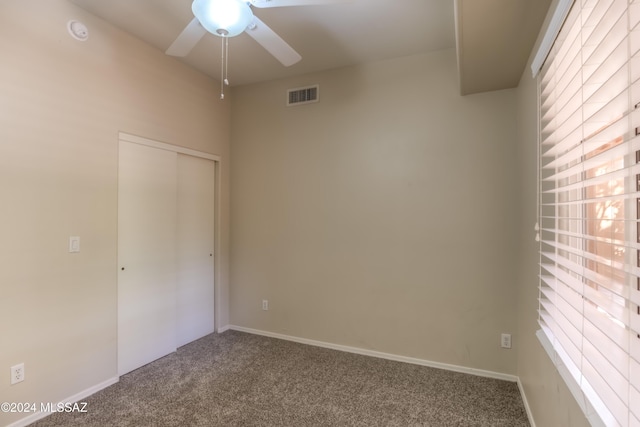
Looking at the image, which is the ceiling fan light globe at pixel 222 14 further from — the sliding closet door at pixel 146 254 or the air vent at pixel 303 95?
the air vent at pixel 303 95

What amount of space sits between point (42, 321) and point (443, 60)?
3.77 m

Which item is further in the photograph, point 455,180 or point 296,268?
point 296,268

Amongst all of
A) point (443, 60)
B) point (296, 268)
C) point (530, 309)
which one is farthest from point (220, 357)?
point (443, 60)

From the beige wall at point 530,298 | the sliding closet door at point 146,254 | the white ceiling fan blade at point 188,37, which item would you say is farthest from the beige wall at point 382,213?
the white ceiling fan blade at point 188,37

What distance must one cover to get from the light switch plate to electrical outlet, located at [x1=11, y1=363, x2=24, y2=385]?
783mm

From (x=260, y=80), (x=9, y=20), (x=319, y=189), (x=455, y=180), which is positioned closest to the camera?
(x=9, y=20)

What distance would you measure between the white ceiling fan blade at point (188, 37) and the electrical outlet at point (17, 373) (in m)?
2.28

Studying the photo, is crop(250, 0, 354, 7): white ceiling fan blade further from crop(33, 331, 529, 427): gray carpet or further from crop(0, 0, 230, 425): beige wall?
crop(33, 331, 529, 427): gray carpet

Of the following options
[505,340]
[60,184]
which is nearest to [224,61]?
[60,184]

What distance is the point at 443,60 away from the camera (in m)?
2.83

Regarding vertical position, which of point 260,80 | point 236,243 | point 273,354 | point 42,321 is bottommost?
point 273,354

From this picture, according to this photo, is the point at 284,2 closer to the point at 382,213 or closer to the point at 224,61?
the point at 224,61

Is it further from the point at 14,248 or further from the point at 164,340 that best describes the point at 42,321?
the point at 164,340

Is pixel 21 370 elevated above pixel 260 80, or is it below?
below
